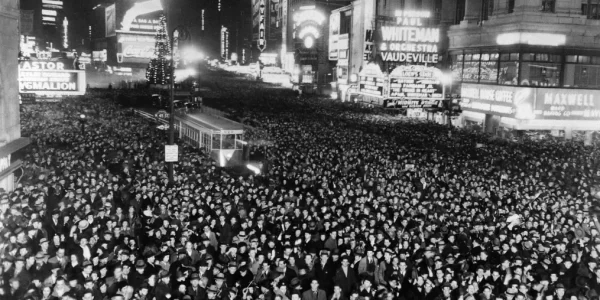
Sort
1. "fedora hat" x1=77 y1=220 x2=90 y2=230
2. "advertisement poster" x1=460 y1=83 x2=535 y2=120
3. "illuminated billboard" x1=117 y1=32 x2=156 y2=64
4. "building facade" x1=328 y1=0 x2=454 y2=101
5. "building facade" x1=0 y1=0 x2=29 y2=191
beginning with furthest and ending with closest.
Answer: "illuminated billboard" x1=117 y1=32 x2=156 y2=64, "building facade" x1=328 y1=0 x2=454 y2=101, "advertisement poster" x1=460 y1=83 x2=535 y2=120, "building facade" x1=0 y1=0 x2=29 y2=191, "fedora hat" x1=77 y1=220 x2=90 y2=230

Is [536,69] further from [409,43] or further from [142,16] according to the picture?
[142,16]

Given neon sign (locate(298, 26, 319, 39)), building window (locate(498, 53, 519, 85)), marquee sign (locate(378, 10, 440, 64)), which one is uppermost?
neon sign (locate(298, 26, 319, 39))

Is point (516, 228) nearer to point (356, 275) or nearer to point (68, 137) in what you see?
point (356, 275)

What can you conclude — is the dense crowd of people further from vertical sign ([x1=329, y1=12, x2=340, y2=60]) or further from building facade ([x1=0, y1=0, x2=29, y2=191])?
vertical sign ([x1=329, y1=12, x2=340, y2=60])

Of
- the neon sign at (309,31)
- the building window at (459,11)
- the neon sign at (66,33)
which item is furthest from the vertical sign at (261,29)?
the building window at (459,11)

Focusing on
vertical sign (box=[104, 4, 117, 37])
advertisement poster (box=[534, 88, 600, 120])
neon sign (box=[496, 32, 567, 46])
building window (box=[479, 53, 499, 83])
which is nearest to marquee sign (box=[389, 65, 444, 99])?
advertisement poster (box=[534, 88, 600, 120])

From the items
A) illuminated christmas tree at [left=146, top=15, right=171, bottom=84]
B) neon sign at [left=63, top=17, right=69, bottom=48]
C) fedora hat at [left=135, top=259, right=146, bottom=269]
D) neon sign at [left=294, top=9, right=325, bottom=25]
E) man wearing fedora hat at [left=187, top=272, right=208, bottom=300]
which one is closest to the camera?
man wearing fedora hat at [left=187, top=272, right=208, bottom=300]

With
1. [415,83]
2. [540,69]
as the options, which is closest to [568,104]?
[540,69]
